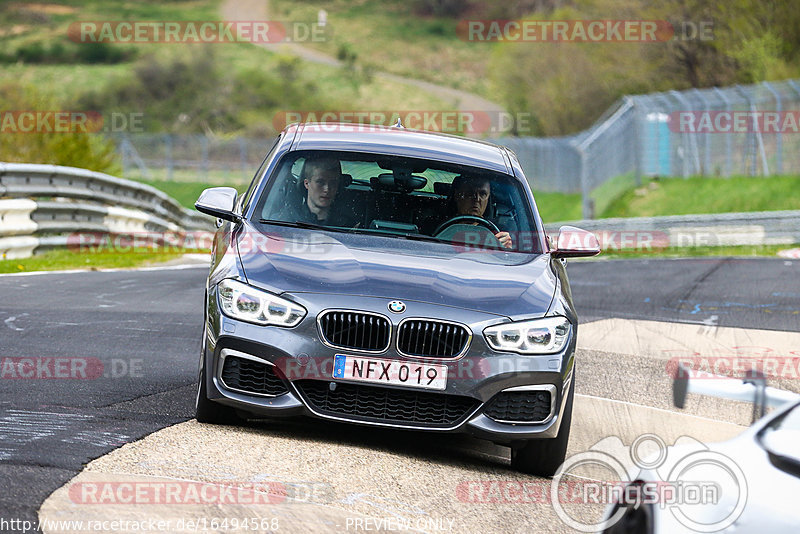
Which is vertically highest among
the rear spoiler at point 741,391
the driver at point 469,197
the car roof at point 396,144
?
the car roof at point 396,144

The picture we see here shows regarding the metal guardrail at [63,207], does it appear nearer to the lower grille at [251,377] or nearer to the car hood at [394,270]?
the car hood at [394,270]

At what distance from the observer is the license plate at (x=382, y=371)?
18.6 feet

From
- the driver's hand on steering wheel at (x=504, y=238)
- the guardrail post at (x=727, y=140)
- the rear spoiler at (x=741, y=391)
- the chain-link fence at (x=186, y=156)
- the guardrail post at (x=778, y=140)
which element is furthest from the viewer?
the chain-link fence at (x=186, y=156)

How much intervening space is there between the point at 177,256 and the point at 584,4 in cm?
5084

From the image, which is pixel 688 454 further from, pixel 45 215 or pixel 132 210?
pixel 132 210

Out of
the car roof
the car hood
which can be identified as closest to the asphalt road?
the car hood

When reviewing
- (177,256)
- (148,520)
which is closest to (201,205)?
(148,520)

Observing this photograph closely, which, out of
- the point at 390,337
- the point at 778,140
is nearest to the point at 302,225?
the point at 390,337

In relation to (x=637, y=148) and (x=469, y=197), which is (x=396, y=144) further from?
(x=637, y=148)

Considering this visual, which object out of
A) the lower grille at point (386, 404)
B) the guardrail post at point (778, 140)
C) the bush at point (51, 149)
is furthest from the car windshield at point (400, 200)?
the guardrail post at point (778, 140)

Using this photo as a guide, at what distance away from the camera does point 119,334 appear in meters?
9.76

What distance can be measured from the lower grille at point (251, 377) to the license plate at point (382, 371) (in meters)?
0.31

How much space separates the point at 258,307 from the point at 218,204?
119 cm

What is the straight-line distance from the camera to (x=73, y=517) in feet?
14.4
